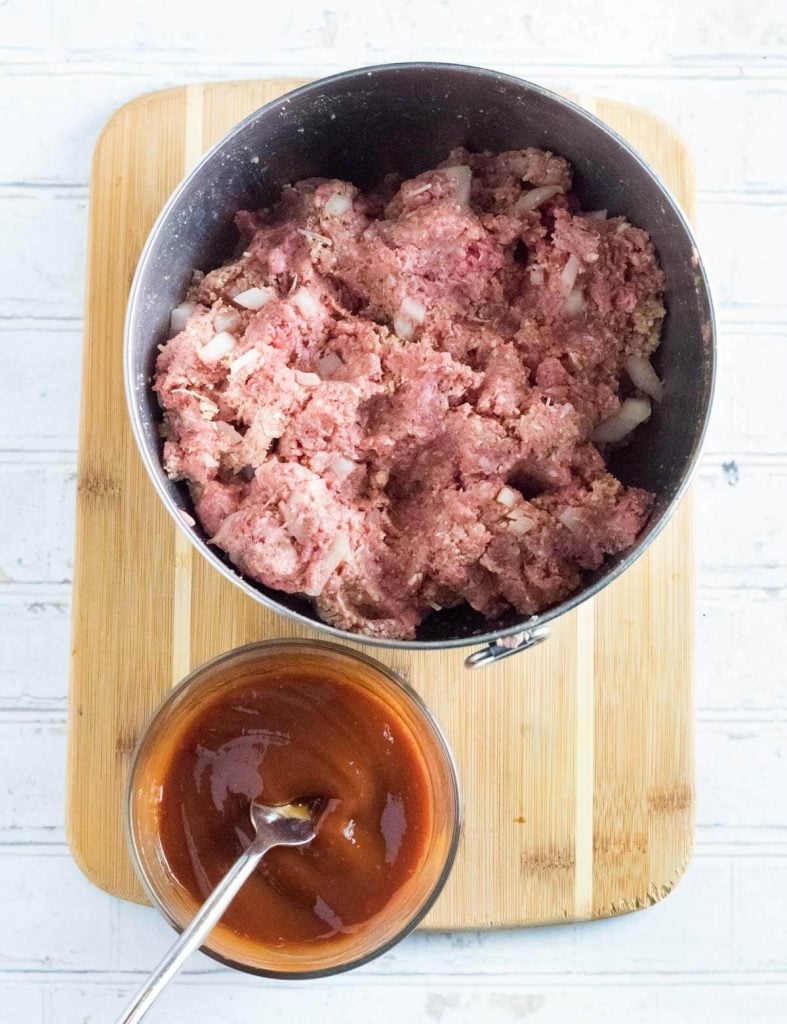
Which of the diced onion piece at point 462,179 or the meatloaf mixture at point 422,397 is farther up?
the diced onion piece at point 462,179

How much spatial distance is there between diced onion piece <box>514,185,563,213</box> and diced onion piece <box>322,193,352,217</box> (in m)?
0.22

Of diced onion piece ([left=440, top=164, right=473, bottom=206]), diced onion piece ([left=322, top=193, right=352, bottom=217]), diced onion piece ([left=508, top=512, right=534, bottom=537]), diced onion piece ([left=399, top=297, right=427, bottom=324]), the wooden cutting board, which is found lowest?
the wooden cutting board

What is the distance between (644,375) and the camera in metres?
1.32

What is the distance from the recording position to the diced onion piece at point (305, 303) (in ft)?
4.21

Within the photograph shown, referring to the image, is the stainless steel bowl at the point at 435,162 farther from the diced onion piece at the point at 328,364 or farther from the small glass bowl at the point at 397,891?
the diced onion piece at the point at 328,364

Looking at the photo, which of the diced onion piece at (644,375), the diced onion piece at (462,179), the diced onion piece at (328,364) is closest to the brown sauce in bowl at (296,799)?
the diced onion piece at (328,364)

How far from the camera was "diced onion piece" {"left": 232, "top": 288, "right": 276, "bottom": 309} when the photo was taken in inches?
51.4

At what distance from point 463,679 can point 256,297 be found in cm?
60

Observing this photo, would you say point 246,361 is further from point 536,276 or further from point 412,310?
point 536,276

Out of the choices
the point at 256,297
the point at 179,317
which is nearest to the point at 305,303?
the point at 256,297

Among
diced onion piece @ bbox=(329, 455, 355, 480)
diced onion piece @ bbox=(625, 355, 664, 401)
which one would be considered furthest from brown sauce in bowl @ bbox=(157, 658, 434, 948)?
diced onion piece @ bbox=(625, 355, 664, 401)

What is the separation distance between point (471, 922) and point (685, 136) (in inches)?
48.5

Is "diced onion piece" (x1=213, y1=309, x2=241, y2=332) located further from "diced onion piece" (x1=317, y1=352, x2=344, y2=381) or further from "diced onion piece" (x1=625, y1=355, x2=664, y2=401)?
"diced onion piece" (x1=625, y1=355, x2=664, y2=401)

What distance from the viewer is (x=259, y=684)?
1.38m
